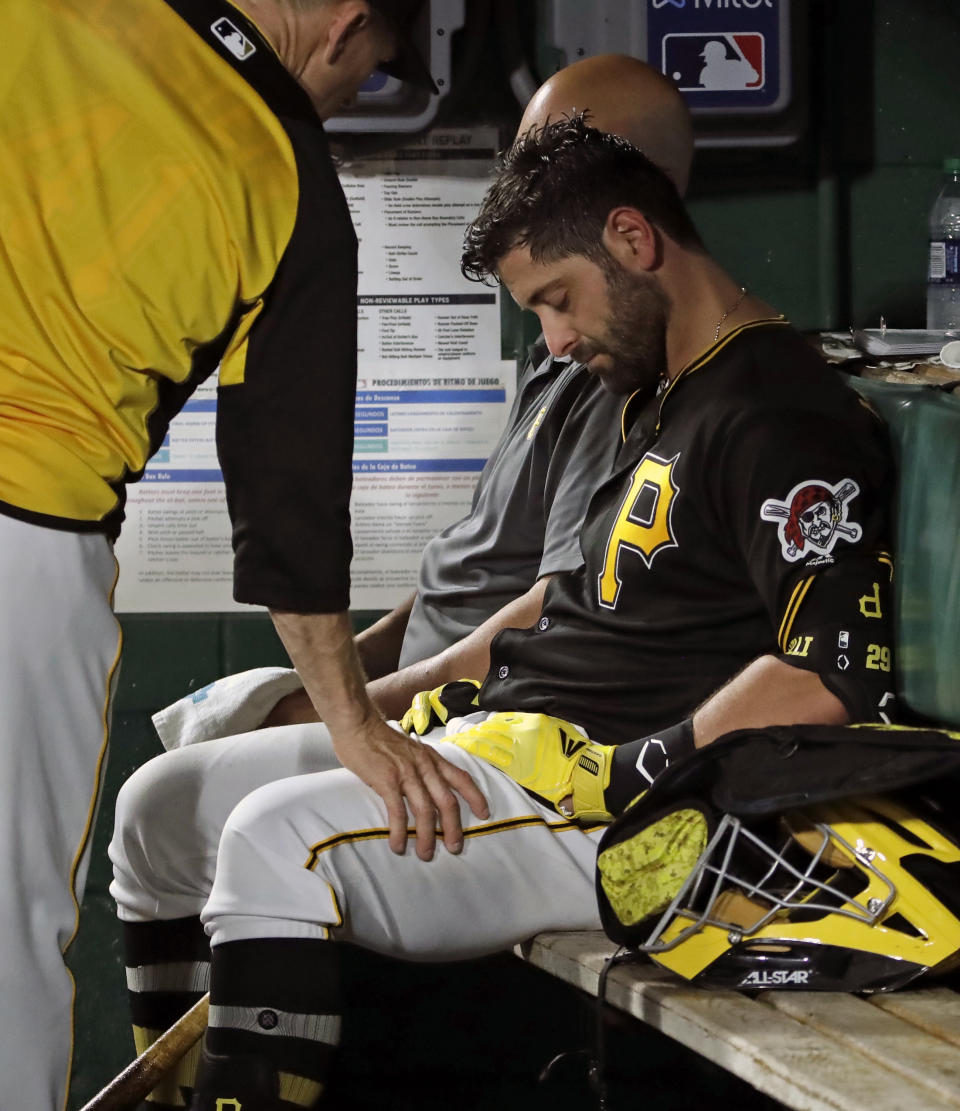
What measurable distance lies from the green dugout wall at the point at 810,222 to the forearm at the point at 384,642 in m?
0.14

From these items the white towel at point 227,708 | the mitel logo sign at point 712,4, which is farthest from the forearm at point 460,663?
the mitel logo sign at point 712,4

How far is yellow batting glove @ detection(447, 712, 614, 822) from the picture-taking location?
1.34 metres

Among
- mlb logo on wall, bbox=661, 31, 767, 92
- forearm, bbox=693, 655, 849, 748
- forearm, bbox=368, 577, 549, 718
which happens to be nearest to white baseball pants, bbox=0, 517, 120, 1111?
forearm, bbox=693, 655, 849, 748

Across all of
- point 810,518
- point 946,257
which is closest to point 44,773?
point 810,518

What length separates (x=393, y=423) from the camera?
2.15 metres

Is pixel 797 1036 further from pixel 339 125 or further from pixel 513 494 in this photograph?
pixel 339 125

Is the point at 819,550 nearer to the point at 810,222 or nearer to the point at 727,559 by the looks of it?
the point at 727,559

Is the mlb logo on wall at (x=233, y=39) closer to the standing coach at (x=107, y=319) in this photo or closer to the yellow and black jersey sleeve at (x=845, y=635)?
the standing coach at (x=107, y=319)

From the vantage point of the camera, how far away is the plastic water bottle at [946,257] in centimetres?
194

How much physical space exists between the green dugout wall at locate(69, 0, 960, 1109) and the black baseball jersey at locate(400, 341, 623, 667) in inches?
8.8

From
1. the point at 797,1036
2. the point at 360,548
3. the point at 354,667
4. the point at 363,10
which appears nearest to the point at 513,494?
the point at 360,548

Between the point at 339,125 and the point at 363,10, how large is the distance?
2.97ft

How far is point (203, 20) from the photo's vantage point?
1.12m

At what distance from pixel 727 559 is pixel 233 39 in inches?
26.5
